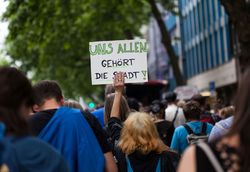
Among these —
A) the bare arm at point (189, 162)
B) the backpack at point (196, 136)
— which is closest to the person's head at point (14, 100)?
the bare arm at point (189, 162)

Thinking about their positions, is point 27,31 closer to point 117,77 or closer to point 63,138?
point 117,77

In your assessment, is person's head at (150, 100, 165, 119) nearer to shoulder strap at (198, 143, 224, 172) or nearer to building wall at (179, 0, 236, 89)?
shoulder strap at (198, 143, 224, 172)

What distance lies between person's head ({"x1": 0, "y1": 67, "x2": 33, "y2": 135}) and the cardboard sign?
5.63 meters

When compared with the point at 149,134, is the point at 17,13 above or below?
above

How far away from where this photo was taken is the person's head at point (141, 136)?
23.2 feet

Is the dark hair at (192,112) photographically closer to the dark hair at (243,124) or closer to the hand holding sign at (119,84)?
the hand holding sign at (119,84)

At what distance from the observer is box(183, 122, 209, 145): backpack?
9.05m

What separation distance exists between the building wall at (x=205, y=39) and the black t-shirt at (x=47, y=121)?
34910 millimetres

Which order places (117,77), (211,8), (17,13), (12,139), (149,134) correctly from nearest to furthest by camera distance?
(12,139) < (149,134) < (117,77) < (17,13) < (211,8)

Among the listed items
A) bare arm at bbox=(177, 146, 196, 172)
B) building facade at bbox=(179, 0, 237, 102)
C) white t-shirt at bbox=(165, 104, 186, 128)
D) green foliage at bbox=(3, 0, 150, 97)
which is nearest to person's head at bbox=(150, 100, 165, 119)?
white t-shirt at bbox=(165, 104, 186, 128)

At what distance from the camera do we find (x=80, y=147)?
5875 mm

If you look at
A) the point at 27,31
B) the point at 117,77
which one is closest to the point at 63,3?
the point at 27,31

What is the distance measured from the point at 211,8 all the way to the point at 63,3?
22.3 m

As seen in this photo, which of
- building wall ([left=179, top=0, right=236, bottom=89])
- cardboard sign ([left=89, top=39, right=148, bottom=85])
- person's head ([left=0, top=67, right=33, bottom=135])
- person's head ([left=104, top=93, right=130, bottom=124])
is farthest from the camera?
building wall ([left=179, top=0, right=236, bottom=89])
